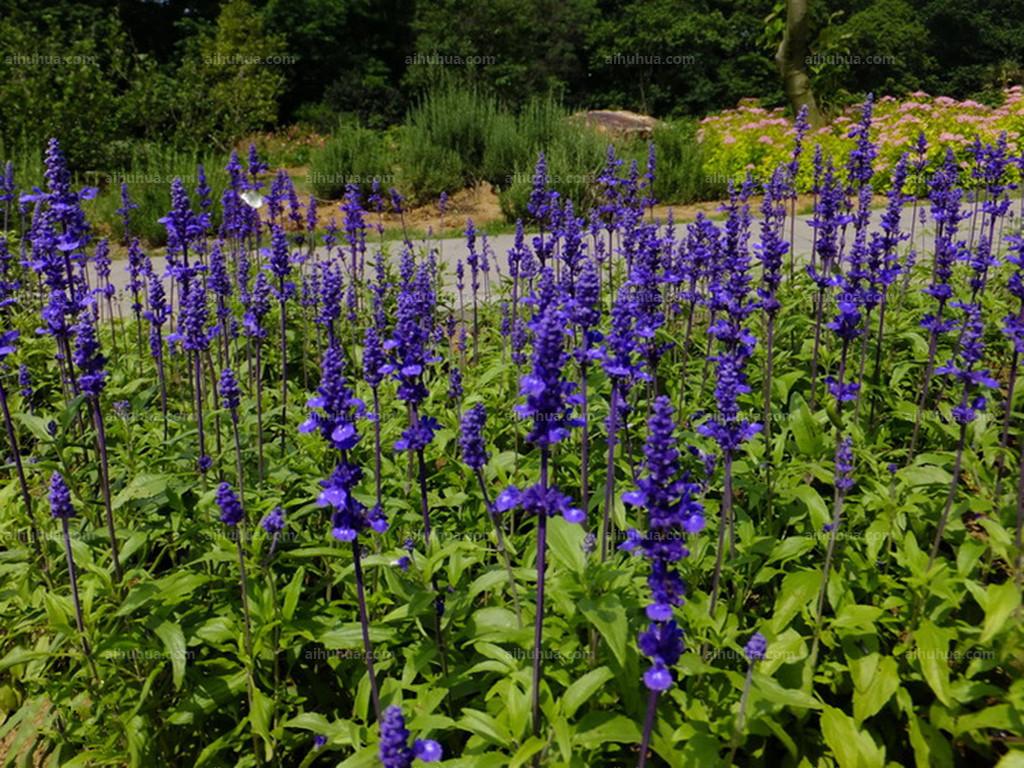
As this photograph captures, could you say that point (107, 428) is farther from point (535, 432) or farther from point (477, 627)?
point (535, 432)

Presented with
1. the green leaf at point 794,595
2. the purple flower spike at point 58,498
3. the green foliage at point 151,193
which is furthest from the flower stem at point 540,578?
the green foliage at point 151,193

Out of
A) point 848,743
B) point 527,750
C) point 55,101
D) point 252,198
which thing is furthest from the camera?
point 55,101

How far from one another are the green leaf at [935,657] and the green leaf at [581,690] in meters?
1.01

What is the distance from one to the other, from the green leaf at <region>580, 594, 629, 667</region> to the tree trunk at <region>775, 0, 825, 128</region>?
19.4 meters

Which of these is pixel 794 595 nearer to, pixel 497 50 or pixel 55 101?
pixel 55 101

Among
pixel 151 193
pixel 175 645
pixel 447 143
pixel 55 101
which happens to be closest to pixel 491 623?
pixel 175 645

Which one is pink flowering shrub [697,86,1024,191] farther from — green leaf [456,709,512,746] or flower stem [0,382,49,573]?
green leaf [456,709,512,746]

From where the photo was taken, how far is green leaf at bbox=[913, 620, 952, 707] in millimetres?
2471

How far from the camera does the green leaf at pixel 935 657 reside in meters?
2.47

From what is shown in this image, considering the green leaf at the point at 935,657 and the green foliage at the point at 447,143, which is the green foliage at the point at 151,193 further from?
the green leaf at the point at 935,657

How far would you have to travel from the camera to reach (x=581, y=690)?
Result: 7.63 ft

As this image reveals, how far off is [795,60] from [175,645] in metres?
20.9

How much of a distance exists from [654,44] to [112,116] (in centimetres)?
2472

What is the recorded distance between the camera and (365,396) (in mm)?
4703
